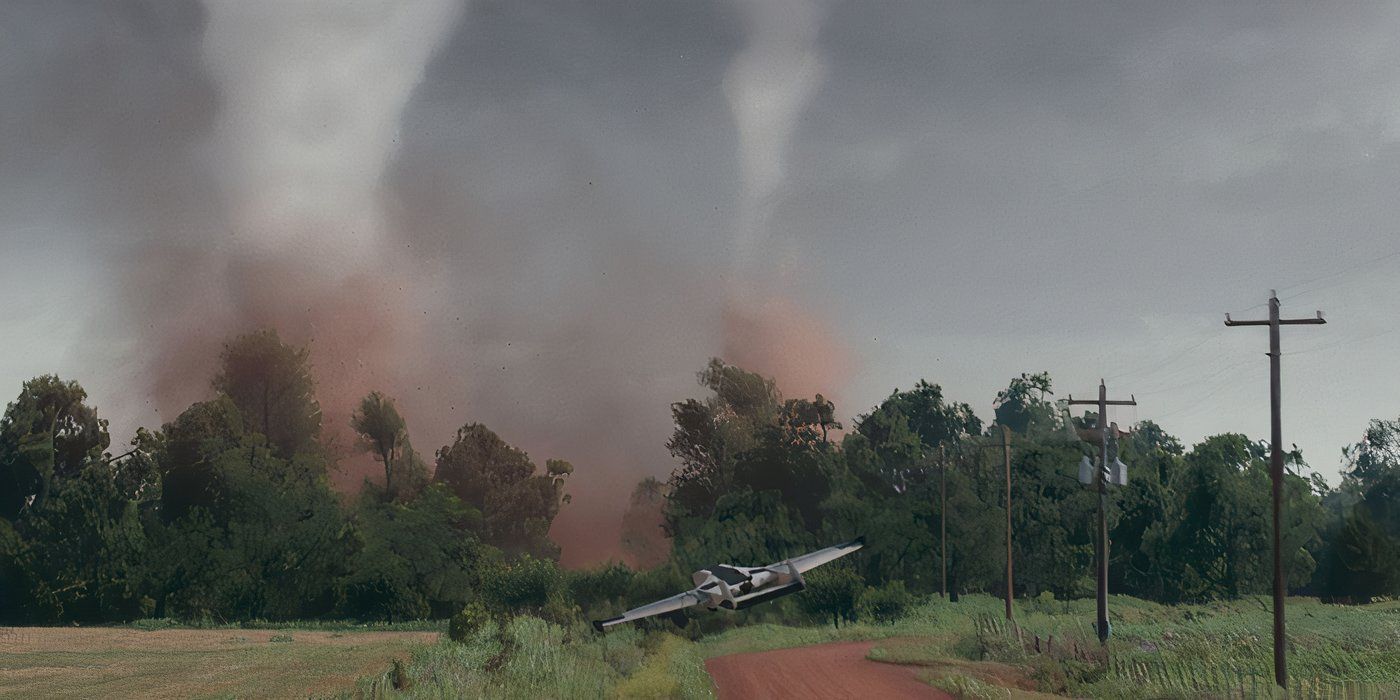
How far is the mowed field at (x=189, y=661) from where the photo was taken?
4631 cm

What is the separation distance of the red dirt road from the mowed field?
14722 mm

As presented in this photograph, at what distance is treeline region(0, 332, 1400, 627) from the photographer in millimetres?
94500

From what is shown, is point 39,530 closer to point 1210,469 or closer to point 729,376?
point 729,376

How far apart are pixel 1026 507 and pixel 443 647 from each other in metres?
61.4

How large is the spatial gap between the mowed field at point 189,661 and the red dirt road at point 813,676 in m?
14.7

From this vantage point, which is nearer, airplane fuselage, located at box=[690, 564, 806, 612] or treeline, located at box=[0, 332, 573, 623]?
airplane fuselage, located at box=[690, 564, 806, 612]

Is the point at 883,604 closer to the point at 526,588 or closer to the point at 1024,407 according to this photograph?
the point at 526,588

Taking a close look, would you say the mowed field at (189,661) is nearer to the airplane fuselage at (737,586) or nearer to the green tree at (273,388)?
the airplane fuselage at (737,586)

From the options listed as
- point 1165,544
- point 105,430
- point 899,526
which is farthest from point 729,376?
point 105,430

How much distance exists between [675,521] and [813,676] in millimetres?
48673

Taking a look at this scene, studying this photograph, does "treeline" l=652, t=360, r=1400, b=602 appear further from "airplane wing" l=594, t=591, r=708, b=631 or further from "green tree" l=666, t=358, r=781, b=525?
"airplane wing" l=594, t=591, r=708, b=631

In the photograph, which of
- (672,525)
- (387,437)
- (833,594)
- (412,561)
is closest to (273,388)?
(387,437)

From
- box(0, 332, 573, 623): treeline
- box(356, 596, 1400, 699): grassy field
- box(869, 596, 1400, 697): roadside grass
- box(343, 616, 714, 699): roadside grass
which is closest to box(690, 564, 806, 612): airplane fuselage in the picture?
box(343, 616, 714, 699): roadside grass

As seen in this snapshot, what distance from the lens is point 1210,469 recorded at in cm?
10331
